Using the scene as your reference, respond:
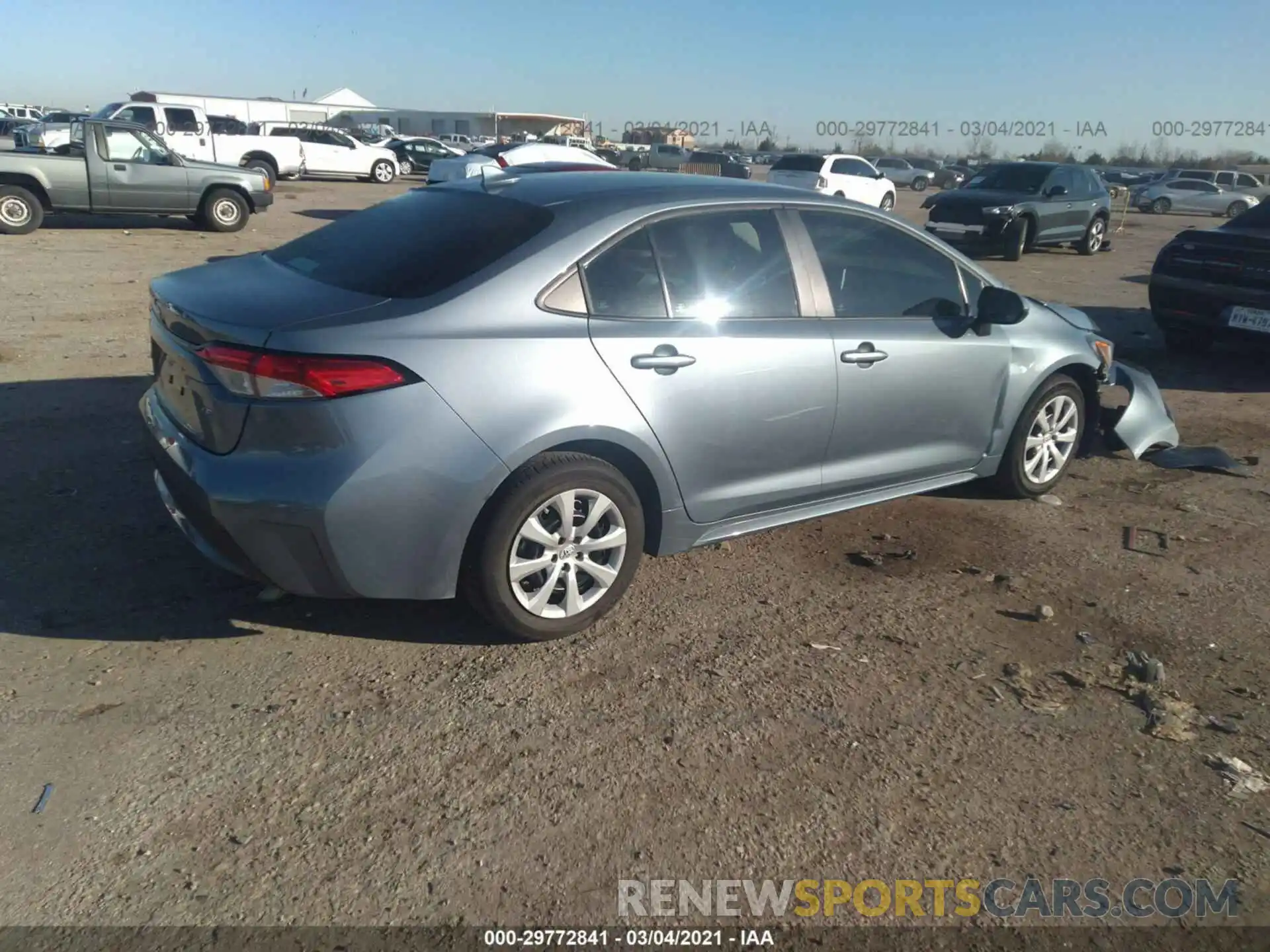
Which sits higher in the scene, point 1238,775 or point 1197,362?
point 1197,362

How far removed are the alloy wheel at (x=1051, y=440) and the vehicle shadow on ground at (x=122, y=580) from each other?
3182 millimetres

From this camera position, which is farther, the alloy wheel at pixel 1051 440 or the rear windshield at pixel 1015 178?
the rear windshield at pixel 1015 178

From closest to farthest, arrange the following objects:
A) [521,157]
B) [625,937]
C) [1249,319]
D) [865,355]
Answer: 1. [625,937]
2. [865,355]
3. [1249,319]
4. [521,157]

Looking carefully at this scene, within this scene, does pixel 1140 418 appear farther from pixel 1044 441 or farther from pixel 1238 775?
pixel 1238 775

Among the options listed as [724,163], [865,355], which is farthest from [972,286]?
[724,163]

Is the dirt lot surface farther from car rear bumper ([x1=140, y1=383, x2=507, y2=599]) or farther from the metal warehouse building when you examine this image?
the metal warehouse building

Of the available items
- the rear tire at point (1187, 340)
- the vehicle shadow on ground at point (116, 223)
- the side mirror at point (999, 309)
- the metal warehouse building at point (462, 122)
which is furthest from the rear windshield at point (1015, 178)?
the metal warehouse building at point (462, 122)

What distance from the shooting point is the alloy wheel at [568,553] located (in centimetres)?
363

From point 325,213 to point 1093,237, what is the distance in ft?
50.0

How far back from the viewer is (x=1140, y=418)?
640 cm

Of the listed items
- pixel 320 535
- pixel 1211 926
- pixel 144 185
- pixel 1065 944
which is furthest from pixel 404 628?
pixel 144 185

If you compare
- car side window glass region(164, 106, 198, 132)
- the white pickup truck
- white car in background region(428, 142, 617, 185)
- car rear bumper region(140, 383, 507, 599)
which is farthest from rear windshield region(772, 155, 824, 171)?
car rear bumper region(140, 383, 507, 599)

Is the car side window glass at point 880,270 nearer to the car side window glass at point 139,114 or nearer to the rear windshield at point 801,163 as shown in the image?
the rear windshield at point 801,163

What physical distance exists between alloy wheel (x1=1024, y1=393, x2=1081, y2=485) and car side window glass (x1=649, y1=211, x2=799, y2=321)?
196 cm
